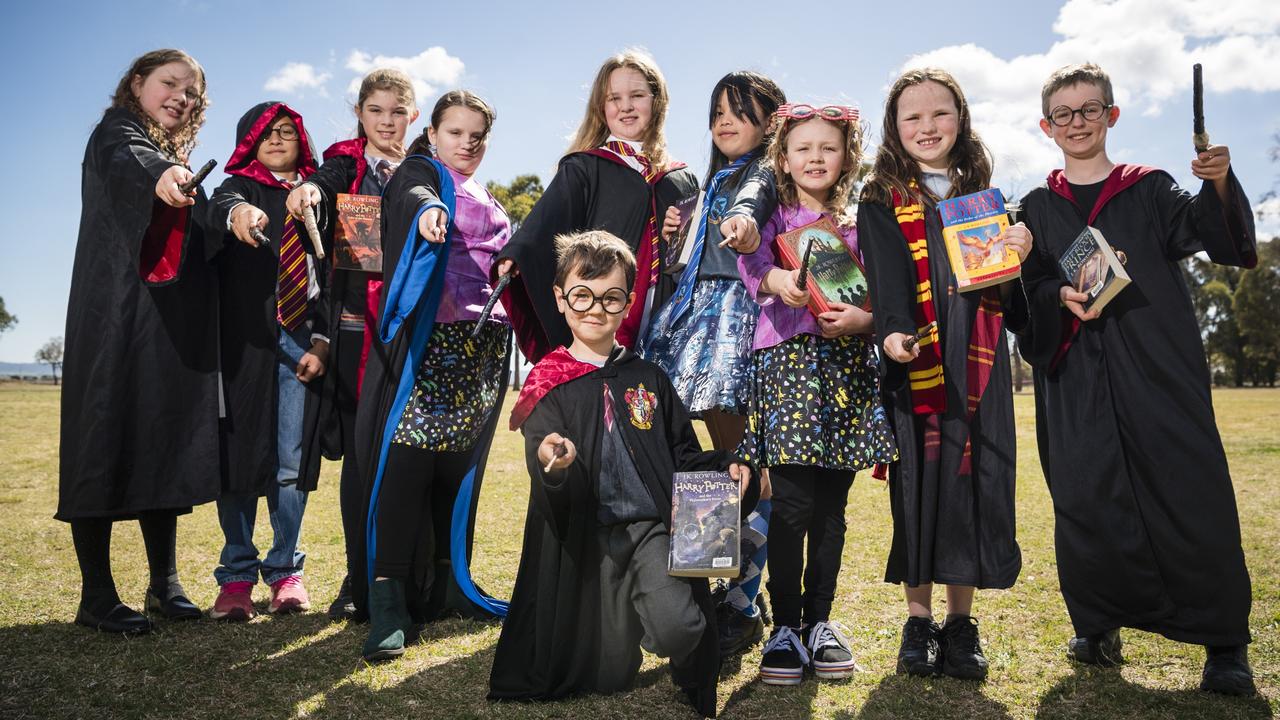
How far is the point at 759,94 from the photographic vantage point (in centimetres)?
368

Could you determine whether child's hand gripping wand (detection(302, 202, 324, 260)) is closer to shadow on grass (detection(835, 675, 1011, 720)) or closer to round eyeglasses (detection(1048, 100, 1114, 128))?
shadow on grass (detection(835, 675, 1011, 720))

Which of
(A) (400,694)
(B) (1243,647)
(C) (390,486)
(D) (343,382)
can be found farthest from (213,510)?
(B) (1243,647)

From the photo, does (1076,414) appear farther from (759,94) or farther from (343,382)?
(343,382)

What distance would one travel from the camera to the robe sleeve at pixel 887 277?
312cm

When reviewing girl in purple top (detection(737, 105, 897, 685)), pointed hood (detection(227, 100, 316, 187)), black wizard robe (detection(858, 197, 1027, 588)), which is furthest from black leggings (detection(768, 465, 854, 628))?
pointed hood (detection(227, 100, 316, 187))

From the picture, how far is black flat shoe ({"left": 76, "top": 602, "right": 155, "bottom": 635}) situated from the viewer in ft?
12.3

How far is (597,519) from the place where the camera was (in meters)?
3.03

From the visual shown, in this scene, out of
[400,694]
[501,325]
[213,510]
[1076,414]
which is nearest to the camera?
[400,694]

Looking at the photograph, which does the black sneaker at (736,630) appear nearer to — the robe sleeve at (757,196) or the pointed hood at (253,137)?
the robe sleeve at (757,196)

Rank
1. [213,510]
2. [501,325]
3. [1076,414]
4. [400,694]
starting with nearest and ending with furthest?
[400,694]
[1076,414]
[501,325]
[213,510]

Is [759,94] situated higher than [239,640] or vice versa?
[759,94]

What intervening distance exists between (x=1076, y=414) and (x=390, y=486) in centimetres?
275

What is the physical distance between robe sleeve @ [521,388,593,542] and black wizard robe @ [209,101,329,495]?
1659mm

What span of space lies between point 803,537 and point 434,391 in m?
1.67
